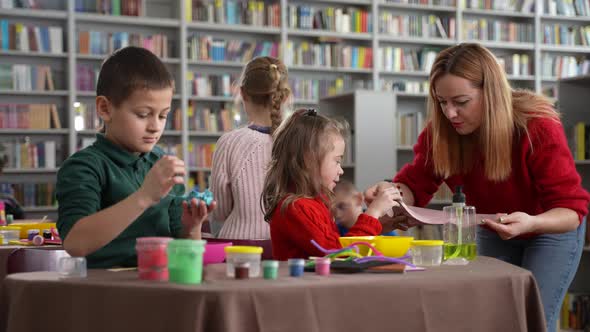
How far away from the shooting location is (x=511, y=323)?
178 cm

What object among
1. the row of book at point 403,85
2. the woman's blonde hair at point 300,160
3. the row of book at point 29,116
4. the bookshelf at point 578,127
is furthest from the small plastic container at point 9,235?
the row of book at point 403,85

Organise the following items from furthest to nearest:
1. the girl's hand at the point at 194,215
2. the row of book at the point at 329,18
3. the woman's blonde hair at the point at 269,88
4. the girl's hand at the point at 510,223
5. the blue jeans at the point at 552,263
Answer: the row of book at the point at 329,18, the woman's blonde hair at the point at 269,88, the blue jeans at the point at 552,263, the girl's hand at the point at 510,223, the girl's hand at the point at 194,215

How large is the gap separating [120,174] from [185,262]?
21.1 inches

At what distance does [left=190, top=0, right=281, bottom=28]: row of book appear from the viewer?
7980mm

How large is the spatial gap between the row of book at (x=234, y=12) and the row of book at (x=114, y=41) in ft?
1.25

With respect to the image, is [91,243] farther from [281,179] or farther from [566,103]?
[566,103]

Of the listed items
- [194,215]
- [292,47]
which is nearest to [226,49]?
[292,47]

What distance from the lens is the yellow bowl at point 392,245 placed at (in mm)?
2012

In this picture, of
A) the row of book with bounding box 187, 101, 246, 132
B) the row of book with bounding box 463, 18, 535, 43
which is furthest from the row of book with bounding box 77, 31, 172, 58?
the row of book with bounding box 463, 18, 535, 43

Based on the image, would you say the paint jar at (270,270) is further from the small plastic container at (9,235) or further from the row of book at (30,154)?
the row of book at (30,154)

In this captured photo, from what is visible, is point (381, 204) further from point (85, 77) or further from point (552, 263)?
point (85, 77)

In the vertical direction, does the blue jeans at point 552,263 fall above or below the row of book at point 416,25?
below

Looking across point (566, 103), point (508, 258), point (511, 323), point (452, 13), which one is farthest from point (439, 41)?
point (511, 323)

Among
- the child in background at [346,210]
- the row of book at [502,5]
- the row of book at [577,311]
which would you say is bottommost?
the row of book at [577,311]
